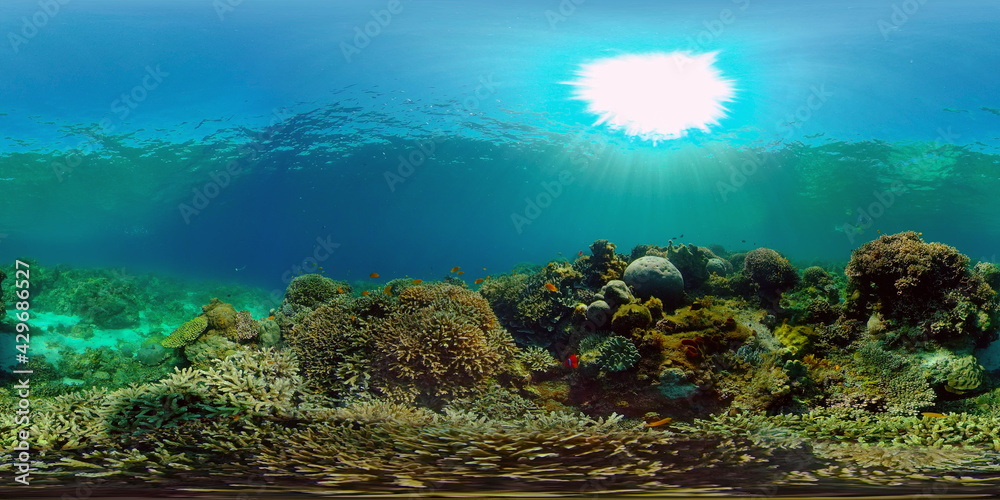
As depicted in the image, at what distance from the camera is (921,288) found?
6.39 metres

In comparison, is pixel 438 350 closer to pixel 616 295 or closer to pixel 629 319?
→ pixel 629 319

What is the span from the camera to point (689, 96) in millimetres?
26469

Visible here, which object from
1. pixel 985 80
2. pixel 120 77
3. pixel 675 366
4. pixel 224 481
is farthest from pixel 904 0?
pixel 120 77

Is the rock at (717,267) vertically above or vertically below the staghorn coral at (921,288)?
above

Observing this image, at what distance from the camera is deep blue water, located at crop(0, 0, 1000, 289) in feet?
63.1

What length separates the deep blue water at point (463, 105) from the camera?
63.1 feet

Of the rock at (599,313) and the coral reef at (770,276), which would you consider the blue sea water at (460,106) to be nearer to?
the rock at (599,313)

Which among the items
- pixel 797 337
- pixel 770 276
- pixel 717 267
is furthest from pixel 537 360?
pixel 717 267

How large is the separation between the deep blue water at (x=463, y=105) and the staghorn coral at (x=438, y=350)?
747 cm

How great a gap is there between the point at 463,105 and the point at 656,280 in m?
22.9

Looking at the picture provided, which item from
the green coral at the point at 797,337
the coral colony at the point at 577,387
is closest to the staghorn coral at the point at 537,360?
the coral colony at the point at 577,387

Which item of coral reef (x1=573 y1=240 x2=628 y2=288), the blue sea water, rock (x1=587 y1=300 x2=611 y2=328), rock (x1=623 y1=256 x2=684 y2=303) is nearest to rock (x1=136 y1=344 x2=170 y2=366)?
the blue sea water

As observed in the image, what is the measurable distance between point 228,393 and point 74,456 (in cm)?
170

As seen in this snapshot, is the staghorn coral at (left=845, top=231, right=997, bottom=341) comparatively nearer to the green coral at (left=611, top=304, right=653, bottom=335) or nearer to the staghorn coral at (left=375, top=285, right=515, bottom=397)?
the green coral at (left=611, top=304, right=653, bottom=335)
